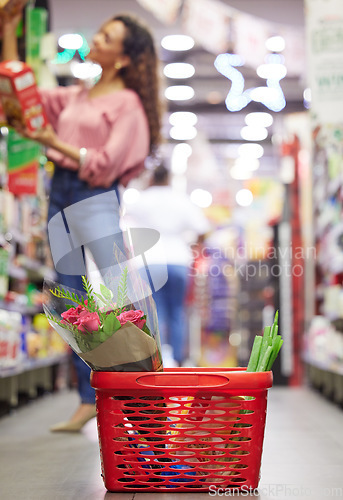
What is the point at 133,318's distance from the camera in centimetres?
156

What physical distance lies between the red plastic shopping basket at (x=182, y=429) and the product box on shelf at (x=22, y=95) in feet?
4.35

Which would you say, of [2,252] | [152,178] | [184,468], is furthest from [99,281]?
Answer: [152,178]

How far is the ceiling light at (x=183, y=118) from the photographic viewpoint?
1248 cm

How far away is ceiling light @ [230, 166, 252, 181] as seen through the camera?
650 inches

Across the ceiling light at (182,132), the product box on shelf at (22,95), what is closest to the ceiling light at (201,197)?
the ceiling light at (182,132)

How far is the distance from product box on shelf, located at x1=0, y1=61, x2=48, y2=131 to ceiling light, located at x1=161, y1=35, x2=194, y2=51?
590 centimetres

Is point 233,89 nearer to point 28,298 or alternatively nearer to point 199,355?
point 199,355

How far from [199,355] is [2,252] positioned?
5.67 m

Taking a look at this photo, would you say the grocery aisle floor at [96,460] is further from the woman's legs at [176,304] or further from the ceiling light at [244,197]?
the ceiling light at [244,197]

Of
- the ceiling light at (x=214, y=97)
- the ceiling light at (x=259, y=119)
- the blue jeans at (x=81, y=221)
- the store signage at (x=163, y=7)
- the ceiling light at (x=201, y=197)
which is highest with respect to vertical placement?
A: the ceiling light at (x=214, y=97)

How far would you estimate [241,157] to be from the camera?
1602 cm

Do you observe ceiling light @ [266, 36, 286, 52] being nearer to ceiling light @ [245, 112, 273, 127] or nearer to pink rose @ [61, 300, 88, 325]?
pink rose @ [61, 300, 88, 325]

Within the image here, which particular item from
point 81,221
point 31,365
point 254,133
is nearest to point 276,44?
point 31,365

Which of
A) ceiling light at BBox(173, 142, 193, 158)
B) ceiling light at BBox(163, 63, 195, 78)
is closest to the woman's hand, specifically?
ceiling light at BBox(163, 63, 195, 78)
